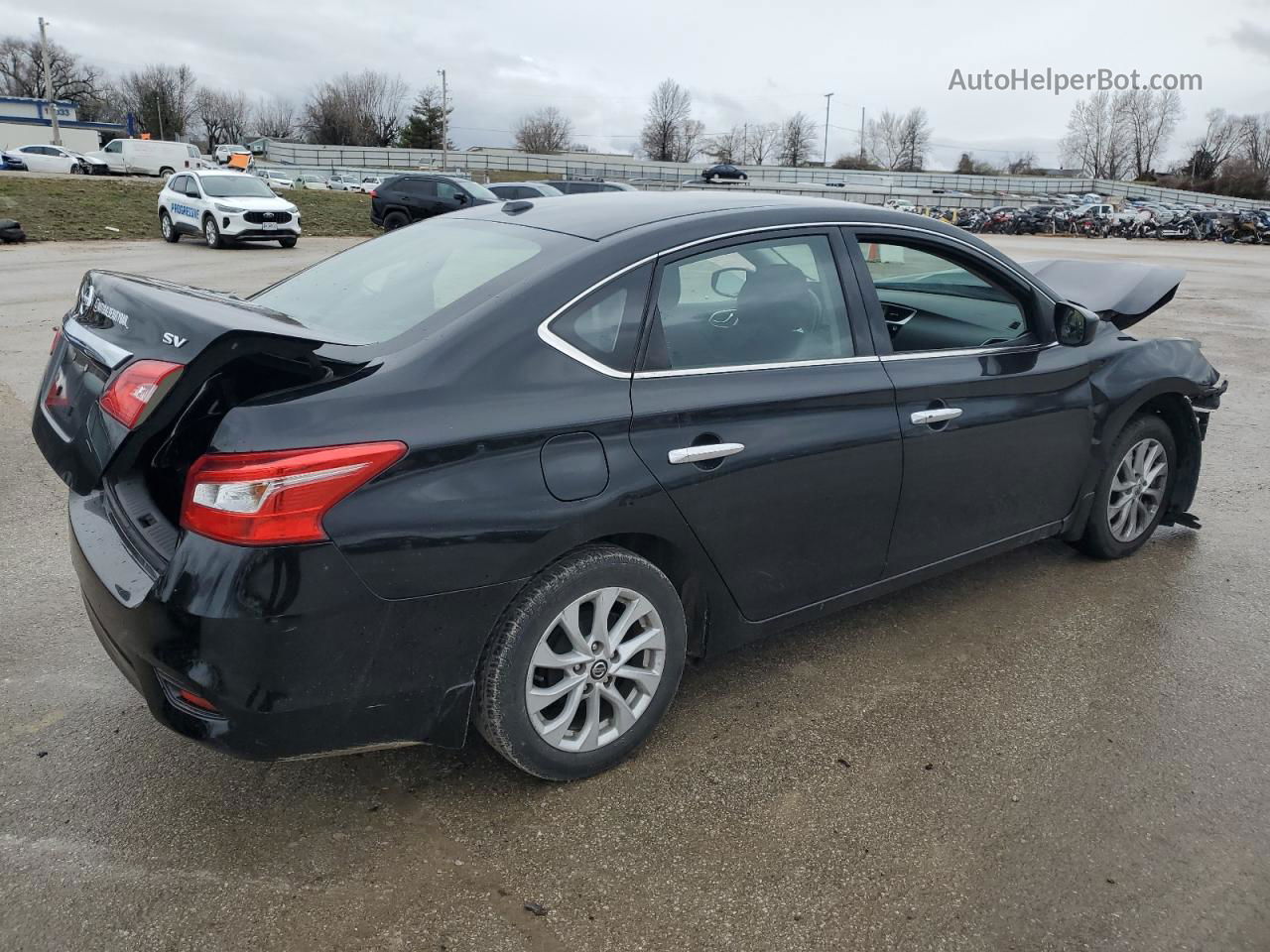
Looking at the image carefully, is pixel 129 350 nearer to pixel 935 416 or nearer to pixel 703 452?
pixel 703 452

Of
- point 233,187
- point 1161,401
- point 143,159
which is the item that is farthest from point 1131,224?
point 143,159

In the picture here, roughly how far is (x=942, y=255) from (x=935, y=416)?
0.69 meters

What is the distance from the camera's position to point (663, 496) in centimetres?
280

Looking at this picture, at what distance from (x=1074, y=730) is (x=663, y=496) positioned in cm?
164

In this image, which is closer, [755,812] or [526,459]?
[526,459]

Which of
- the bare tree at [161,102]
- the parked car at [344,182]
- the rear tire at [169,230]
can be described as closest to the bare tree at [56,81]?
the bare tree at [161,102]

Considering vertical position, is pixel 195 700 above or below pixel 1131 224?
below

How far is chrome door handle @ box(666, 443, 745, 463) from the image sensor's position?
2818mm

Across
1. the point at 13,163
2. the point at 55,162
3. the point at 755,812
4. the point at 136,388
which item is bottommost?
the point at 755,812

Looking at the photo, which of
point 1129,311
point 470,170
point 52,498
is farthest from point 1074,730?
point 470,170

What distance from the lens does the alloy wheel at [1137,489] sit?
4.48 meters

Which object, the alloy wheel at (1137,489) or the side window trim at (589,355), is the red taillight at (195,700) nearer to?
the side window trim at (589,355)

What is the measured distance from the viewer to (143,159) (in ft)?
173

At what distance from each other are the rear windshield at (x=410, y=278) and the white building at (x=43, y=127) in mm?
84291
